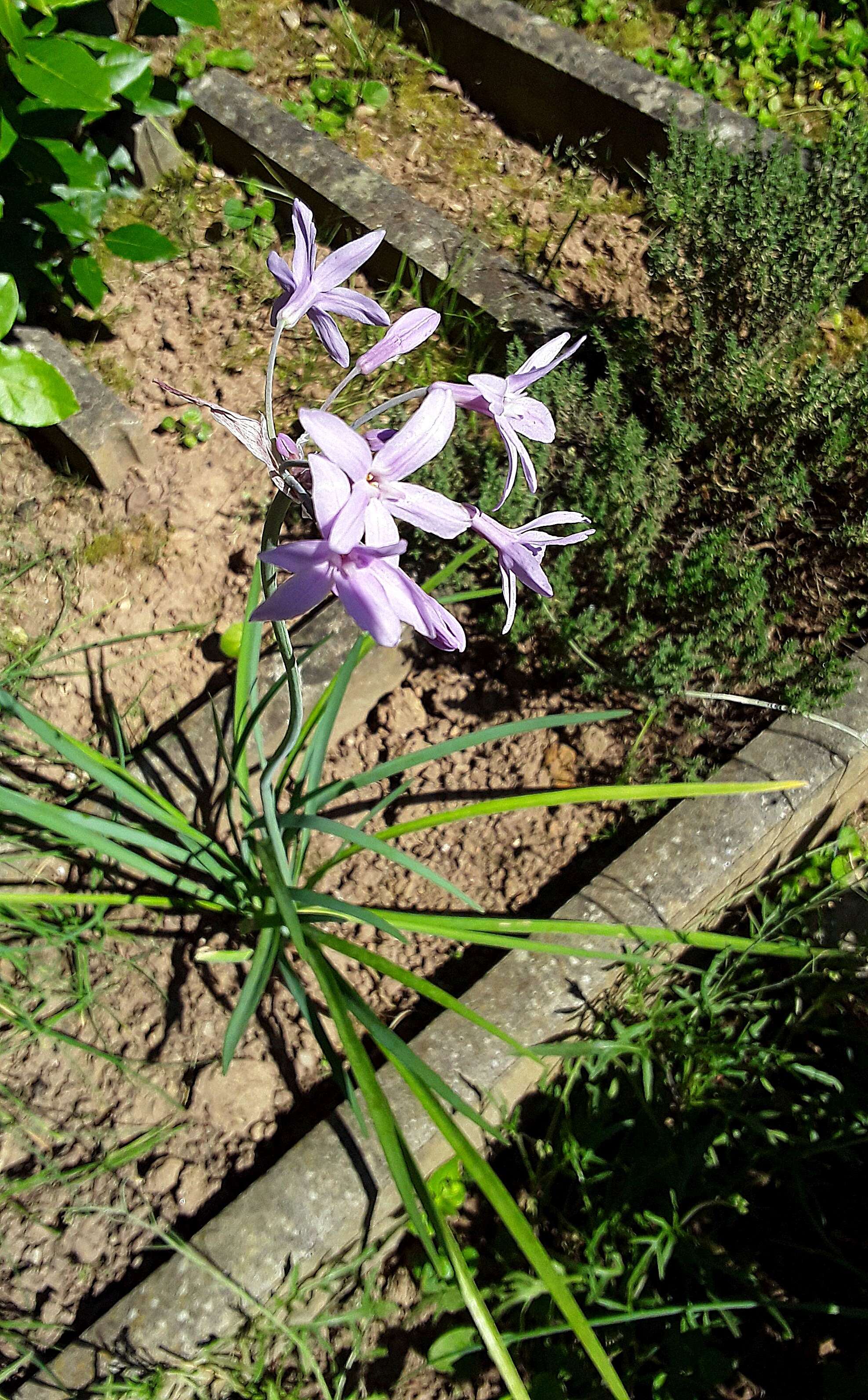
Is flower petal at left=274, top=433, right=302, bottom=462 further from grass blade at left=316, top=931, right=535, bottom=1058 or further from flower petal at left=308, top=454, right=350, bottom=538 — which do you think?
grass blade at left=316, top=931, right=535, bottom=1058

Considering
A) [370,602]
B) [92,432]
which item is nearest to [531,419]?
[370,602]

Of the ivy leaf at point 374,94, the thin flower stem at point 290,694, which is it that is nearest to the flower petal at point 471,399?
the thin flower stem at point 290,694

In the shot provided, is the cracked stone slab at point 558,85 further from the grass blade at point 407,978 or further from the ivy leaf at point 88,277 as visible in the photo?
the grass blade at point 407,978

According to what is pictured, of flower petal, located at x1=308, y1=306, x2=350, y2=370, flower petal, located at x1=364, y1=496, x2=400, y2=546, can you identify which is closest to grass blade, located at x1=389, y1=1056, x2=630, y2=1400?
flower petal, located at x1=364, y1=496, x2=400, y2=546

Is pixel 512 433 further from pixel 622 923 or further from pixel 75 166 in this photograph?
pixel 75 166

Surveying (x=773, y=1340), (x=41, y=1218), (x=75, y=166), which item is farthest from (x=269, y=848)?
(x=75, y=166)

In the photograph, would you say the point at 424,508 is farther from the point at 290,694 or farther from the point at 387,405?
the point at 290,694
